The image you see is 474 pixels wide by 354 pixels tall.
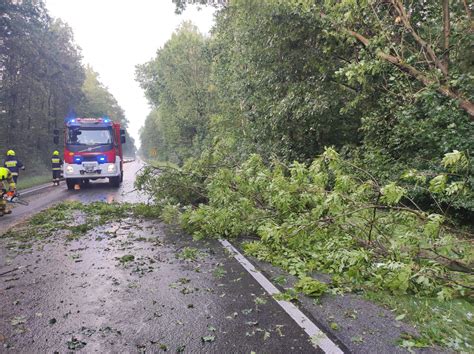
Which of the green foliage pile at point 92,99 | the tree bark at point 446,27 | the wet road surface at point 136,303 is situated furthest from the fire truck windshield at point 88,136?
the green foliage pile at point 92,99

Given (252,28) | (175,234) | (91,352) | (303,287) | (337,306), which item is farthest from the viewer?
(252,28)

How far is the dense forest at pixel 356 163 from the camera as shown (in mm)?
4555

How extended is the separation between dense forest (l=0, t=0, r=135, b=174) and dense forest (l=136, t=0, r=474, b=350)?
67.4 feet

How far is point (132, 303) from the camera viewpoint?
4.24 m

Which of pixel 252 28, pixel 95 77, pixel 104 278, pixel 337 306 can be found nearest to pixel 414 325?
pixel 337 306

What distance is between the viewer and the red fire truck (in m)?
15.8

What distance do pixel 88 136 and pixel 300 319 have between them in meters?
14.8

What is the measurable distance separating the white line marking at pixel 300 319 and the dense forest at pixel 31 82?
2791cm

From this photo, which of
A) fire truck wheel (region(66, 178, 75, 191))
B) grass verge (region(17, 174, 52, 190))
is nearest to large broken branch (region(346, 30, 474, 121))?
fire truck wheel (region(66, 178, 75, 191))

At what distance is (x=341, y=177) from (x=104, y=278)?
387 cm

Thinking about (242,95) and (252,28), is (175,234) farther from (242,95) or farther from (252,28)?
(242,95)

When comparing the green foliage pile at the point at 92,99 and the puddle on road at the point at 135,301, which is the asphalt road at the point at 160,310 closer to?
the puddle on road at the point at 135,301

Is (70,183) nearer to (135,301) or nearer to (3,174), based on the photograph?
(3,174)

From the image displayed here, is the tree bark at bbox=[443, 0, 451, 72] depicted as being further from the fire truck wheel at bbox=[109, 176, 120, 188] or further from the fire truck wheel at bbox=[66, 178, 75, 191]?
the fire truck wheel at bbox=[66, 178, 75, 191]
